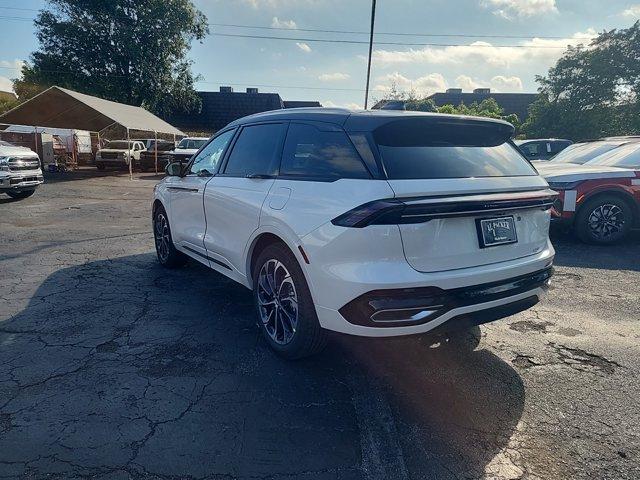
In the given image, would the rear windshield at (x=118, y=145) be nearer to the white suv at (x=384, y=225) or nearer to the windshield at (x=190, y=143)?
the windshield at (x=190, y=143)

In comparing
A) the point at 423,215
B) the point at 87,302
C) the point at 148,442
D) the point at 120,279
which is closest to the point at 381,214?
the point at 423,215

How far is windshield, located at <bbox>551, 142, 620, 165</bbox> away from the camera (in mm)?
8258

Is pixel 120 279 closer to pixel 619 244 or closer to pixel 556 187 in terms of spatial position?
pixel 556 187

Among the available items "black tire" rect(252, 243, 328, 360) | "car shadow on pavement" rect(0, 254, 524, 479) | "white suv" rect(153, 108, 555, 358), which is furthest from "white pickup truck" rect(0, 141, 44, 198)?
"black tire" rect(252, 243, 328, 360)

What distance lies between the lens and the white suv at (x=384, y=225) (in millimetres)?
2500

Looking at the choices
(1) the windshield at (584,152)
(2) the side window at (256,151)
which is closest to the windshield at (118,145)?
(1) the windshield at (584,152)

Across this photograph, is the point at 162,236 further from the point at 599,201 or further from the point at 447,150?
the point at 599,201

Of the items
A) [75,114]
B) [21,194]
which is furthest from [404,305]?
[75,114]

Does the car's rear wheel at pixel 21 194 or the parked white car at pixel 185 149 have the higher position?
the parked white car at pixel 185 149

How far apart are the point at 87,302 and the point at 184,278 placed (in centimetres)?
111

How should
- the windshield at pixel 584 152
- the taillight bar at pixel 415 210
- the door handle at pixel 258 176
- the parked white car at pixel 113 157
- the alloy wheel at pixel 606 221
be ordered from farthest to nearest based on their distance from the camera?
the parked white car at pixel 113 157
the windshield at pixel 584 152
the alloy wheel at pixel 606 221
the door handle at pixel 258 176
the taillight bar at pixel 415 210

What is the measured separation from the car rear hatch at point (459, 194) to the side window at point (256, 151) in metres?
1.05

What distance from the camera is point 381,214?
8.04ft

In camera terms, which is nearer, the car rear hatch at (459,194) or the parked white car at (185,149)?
the car rear hatch at (459,194)
